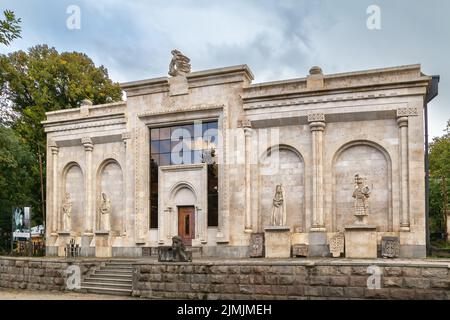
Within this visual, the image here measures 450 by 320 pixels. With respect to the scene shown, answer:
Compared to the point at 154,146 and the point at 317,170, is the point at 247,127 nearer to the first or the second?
the point at 317,170

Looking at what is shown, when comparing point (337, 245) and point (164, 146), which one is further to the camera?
point (164, 146)

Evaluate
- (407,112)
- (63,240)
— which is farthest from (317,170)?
(63,240)

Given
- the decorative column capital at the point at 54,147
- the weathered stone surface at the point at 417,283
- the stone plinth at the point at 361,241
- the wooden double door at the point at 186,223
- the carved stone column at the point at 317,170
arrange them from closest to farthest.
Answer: the weathered stone surface at the point at 417,283 < the stone plinth at the point at 361,241 < the carved stone column at the point at 317,170 < the wooden double door at the point at 186,223 < the decorative column capital at the point at 54,147

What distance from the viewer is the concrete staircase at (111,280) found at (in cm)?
1777

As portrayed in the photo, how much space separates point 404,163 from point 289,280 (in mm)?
8775

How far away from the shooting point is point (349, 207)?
71.0ft

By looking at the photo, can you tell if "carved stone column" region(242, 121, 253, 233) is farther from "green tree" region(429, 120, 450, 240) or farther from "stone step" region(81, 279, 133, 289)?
"green tree" region(429, 120, 450, 240)

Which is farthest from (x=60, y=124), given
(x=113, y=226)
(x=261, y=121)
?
(x=261, y=121)

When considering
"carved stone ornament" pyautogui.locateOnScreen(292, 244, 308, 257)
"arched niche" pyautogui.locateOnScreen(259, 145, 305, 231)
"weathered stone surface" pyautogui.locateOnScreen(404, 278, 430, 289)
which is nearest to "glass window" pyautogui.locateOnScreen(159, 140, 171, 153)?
"arched niche" pyautogui.locateOnScreen(259, 145, 305, 231)

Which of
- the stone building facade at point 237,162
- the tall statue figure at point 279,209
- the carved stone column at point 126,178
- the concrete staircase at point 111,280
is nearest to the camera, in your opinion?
the concrete staircase at point 111,280

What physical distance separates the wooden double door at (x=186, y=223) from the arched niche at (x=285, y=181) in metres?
3.80

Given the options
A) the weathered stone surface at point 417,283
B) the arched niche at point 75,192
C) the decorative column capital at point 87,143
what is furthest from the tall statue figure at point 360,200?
the arched niche at point 75,192

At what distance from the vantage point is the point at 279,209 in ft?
71.8

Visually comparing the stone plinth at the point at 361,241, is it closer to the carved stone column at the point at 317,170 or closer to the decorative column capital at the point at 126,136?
the carved stone column at the point at 317,170
